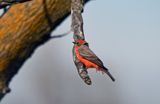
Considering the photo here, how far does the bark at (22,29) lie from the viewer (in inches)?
74.7

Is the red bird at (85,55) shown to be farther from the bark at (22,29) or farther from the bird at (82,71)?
the bark at (22,29)

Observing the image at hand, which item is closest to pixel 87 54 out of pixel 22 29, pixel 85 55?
pixel 85 55

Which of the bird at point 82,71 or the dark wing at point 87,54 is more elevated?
the dark wing at point 87,54

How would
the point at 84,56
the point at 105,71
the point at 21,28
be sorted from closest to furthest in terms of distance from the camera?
the point at 84,56
the point at 105,71
the point at 21,28

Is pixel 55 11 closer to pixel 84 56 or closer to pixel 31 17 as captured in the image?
pixel 31 17

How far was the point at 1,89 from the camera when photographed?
1.97 meters

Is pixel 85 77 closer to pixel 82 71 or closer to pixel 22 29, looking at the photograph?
pixel 82 71

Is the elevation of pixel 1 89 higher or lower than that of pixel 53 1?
lower

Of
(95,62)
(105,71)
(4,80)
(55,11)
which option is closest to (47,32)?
(55,11)

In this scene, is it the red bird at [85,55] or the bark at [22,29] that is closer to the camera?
the red bird at [85,55]

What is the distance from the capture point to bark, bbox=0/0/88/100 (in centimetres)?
190

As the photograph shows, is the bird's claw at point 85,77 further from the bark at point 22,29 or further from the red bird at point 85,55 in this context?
the bark at point 22,29

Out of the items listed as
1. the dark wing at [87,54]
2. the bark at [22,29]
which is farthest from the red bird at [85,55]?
the bark at [22,29]

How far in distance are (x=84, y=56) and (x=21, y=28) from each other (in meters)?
0.66
